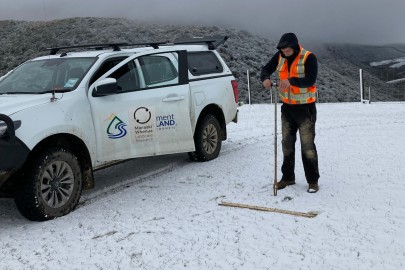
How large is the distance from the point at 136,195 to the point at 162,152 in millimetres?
745

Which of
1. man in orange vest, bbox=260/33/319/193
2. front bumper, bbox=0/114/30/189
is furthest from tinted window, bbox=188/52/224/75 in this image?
front bumper, bbox=0/114/30/189

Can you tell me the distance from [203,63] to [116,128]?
101 inches

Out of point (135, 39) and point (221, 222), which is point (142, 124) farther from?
point (135, 39)

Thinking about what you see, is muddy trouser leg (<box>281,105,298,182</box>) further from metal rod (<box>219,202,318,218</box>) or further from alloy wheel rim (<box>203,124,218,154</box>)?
alloy wheel rim (<box>203,124,218,154</box>)

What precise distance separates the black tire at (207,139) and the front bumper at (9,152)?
3256 mm

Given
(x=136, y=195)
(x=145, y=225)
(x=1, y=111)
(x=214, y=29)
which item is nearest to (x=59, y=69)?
(x=1, y=111)

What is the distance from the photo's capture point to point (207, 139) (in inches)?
298

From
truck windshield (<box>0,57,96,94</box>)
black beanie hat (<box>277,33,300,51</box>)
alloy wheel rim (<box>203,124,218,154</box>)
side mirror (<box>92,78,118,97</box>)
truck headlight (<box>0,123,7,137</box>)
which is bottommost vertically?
alloy wheel rim (<box>203,124,218,154</box>)

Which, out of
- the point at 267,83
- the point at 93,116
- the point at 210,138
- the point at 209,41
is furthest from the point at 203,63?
the point at 93,116

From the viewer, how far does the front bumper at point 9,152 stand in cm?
445

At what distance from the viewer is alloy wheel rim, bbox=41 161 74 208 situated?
16.0 feet

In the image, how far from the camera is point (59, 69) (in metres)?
5.98

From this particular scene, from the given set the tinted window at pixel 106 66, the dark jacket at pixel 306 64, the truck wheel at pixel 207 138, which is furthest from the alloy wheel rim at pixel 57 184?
the dark jacket at pixel 306 64

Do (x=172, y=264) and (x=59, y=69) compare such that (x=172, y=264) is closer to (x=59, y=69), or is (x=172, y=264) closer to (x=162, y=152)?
(x=162, y=152)
